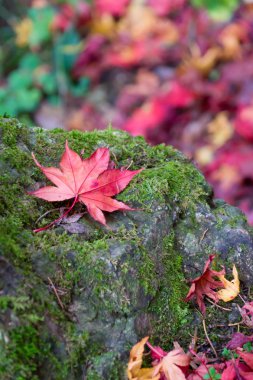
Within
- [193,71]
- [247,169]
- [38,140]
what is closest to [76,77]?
[193,71]

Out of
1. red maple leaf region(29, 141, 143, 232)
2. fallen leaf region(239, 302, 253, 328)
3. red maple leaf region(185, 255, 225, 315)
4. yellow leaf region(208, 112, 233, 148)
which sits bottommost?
fallen leaf region(239, 302, 253, 328)

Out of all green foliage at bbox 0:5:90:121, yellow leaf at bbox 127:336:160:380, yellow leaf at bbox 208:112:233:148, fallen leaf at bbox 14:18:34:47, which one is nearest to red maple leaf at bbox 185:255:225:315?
yellow leaf at bbox 127:336:160:380

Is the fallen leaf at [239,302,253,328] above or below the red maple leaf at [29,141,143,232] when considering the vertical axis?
below

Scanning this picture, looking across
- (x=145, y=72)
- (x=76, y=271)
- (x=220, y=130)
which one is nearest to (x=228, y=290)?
(x=76, y=271)

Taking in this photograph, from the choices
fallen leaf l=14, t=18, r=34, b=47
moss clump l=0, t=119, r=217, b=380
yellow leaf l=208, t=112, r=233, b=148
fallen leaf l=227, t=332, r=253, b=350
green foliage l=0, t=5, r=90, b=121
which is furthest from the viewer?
fallen leaf l=14, t=18, r=34, b=47

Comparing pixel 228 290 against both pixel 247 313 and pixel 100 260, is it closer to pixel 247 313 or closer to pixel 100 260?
pixel 247 313

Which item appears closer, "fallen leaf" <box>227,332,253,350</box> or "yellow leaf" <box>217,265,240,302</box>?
"fallen leaf" <box>227,332,253,350</box>

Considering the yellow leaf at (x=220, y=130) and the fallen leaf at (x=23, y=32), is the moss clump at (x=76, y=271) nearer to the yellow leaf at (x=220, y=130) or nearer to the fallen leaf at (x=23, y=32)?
the yellow leaf at (x=220, y=130)

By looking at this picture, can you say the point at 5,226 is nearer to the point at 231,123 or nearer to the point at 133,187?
the point at 133,187

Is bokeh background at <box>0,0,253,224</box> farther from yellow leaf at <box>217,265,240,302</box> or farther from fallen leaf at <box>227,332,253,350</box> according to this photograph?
fallen leaf at <box>227,332,253,350</box>
